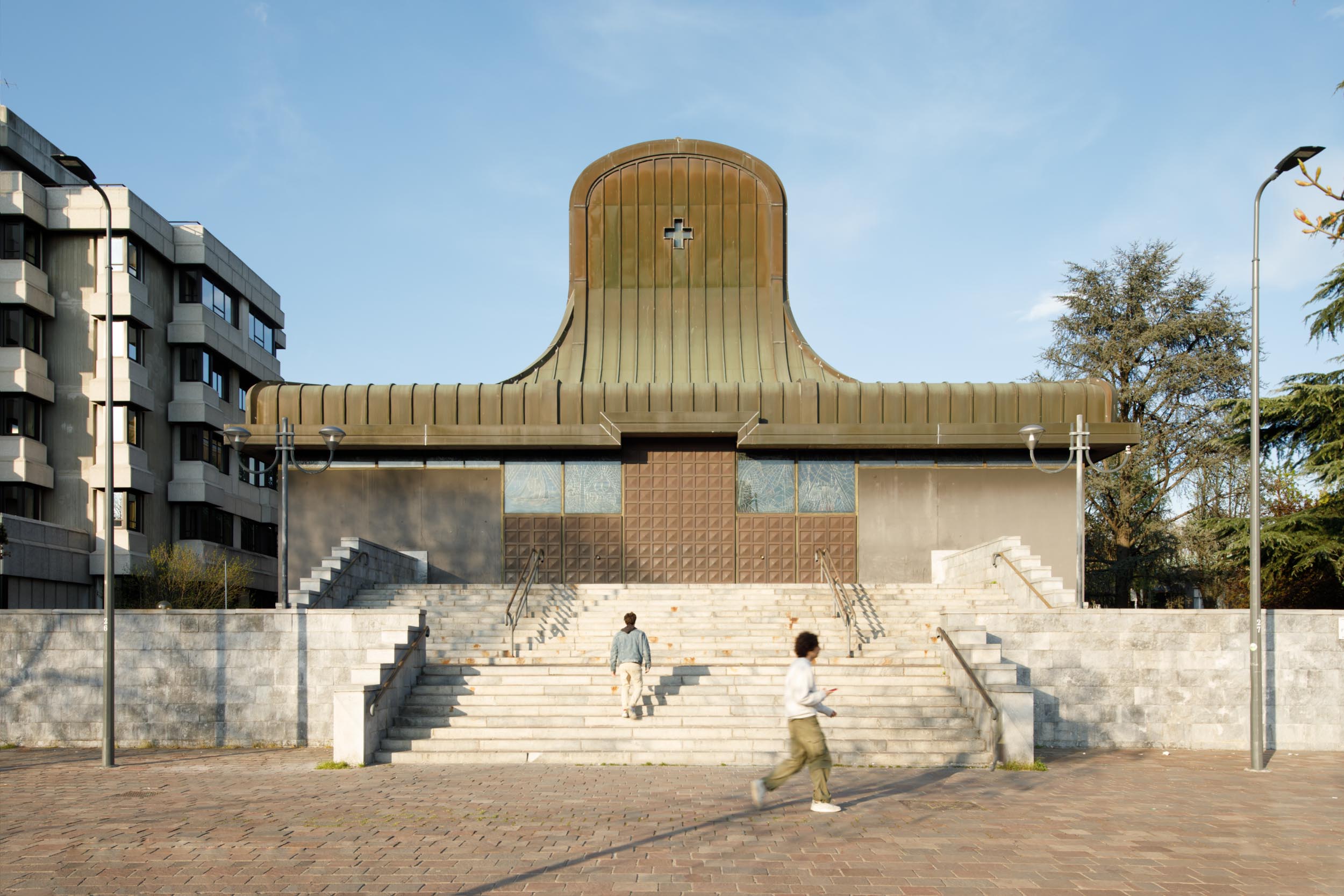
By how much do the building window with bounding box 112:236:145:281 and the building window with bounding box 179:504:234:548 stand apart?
914cm

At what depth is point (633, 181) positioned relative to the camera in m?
27.5

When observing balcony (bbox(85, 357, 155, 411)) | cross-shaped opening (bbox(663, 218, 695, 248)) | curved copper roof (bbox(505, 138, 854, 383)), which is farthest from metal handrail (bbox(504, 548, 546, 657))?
balcony (bbox(85, 357, 155, 411))

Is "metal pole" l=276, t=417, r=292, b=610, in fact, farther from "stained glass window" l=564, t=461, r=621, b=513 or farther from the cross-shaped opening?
the cross-shaped opening

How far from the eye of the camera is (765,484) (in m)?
24.0

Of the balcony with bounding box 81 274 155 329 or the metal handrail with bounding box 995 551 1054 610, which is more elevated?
the balcony with bounding box 81 274 155 329

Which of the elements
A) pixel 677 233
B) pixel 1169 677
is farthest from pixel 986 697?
pixel 677 233

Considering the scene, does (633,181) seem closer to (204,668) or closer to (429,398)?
(429,398)

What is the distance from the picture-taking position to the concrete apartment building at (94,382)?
37.2 m

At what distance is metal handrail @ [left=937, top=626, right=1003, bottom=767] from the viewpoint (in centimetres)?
1321

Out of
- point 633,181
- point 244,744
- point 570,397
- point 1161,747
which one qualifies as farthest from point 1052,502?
point 244,744

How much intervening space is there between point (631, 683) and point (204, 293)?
3742cm

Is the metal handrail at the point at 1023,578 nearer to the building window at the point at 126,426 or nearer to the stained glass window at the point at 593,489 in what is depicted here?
the stained glass window at the point at 593,489

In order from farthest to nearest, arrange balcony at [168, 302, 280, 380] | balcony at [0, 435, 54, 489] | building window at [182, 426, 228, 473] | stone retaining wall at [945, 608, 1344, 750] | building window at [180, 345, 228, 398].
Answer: building window at [180, 345, 228, 398]
balcony at [168, 302, 280, 380]
building window at [182, 426, 228, 473]
balcony at [0, 435, 54, 489]
stone retaining wall at [945, 608, 1344, 750]

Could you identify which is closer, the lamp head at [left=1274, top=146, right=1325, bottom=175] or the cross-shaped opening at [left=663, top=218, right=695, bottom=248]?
the lamp head at [left=1274, top=146, right=1325, bottom=175]
